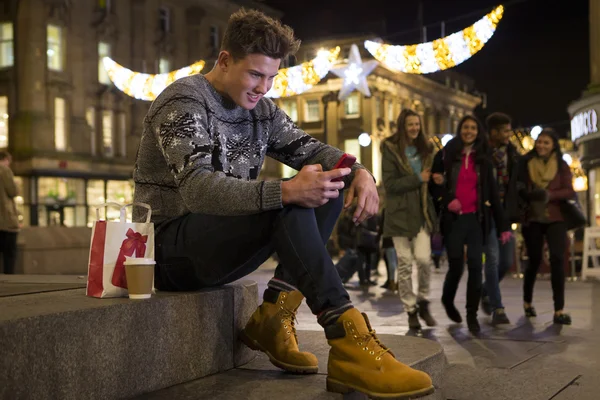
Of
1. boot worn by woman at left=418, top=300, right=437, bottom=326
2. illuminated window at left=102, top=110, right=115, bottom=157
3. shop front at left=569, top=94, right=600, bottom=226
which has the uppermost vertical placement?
illuminated window at left=102, top=110, right=115, bottom=157

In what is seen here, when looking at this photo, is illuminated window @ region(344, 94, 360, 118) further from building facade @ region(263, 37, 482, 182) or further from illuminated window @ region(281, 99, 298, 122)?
illuminated window @ region(281, 99, 298, 122)

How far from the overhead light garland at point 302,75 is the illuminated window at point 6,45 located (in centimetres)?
2283

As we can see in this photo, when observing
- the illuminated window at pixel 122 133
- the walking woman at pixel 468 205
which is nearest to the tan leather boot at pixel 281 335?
the walking woman at pixel 468 205

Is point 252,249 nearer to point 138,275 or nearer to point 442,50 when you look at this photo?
point 138,275

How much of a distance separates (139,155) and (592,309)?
6.57 metres

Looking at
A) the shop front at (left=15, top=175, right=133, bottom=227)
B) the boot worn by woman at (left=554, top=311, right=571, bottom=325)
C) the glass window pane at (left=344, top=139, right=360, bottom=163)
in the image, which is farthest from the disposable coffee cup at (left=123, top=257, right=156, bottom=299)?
the glass window pane at (left=344, top=139, right=360, bottom=163)

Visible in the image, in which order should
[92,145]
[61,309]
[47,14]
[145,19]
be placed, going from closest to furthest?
[61,309] < [47,14] < [92,145] < [145,19]

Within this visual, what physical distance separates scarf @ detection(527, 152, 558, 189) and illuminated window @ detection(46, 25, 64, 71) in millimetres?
32089

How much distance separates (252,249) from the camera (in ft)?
10.6

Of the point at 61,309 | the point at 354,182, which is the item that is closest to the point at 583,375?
the point at 354,182

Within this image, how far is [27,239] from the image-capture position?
15.4 meters

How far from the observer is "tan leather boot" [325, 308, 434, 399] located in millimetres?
2867

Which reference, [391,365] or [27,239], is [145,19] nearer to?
[27,239]

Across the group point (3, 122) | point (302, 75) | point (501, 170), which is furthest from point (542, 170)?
point (3, 122)
